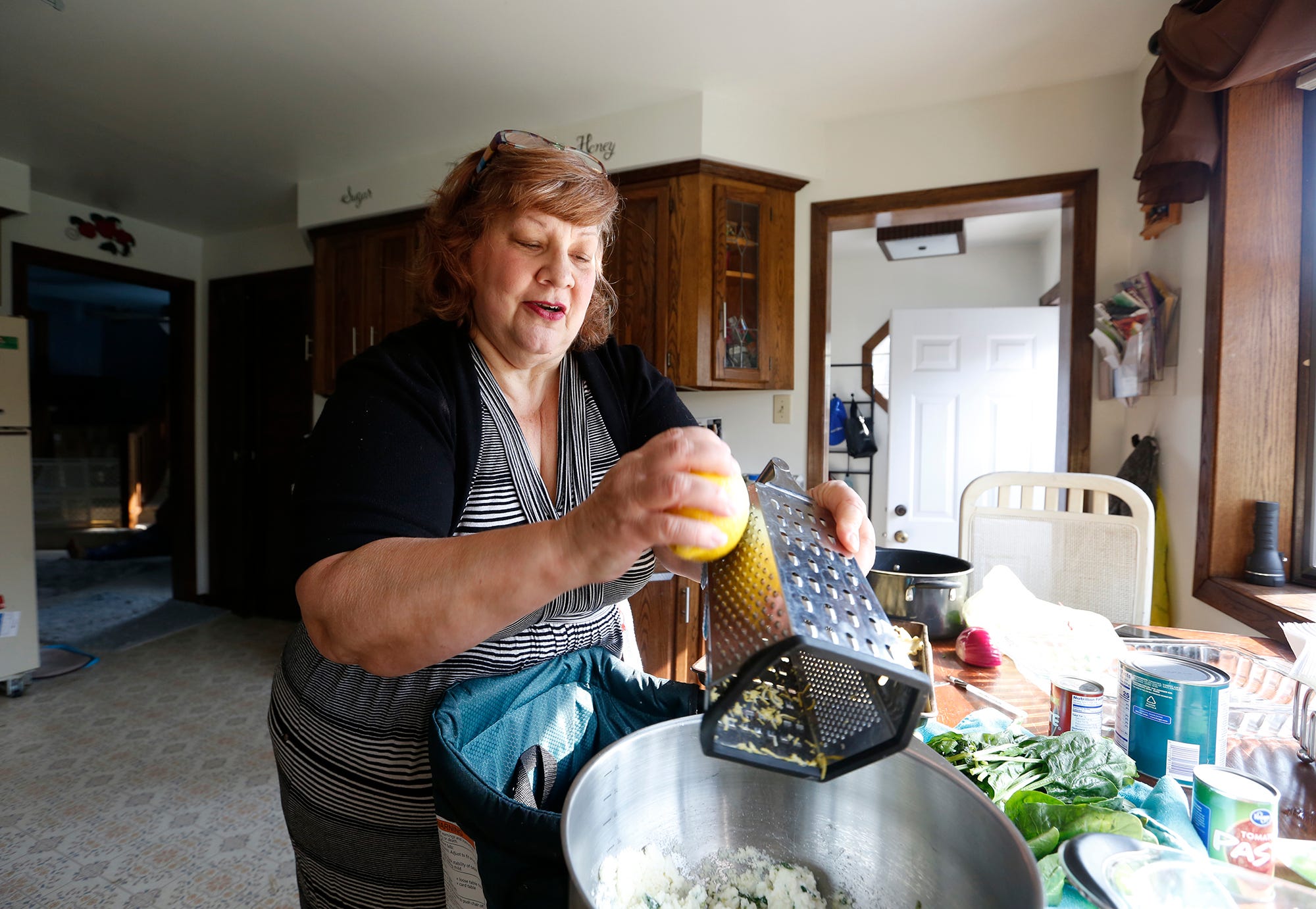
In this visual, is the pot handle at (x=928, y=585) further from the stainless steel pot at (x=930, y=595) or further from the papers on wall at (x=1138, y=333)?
the papers on wall at (x=1138, y=333)

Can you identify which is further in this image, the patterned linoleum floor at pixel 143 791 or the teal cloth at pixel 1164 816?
the patterned linoleum floor at pixel 143 791

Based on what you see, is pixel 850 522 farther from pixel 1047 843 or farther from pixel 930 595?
pixel 930 595

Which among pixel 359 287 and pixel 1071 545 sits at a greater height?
pixel 359 287

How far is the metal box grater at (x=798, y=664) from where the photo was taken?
41 centimetres

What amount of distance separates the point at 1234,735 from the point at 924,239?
3.82m

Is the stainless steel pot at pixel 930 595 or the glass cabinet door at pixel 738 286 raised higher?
the glass cabinet door at pixel 738 286

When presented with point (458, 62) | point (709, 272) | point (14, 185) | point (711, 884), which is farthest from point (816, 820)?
point (14, 185)

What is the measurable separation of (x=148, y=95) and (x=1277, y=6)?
3668 mm

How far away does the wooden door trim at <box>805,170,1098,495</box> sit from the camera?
2.65 meters

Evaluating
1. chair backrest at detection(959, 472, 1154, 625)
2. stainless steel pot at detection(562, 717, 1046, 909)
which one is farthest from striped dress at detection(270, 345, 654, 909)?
chair backrest at detection(959, 472, 1154, 625)

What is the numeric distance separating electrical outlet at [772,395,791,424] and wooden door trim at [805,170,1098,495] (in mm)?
105

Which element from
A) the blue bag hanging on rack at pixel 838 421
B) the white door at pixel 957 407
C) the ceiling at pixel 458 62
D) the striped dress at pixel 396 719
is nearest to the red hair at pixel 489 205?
the striped dress at pixel 396 719

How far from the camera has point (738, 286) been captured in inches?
119

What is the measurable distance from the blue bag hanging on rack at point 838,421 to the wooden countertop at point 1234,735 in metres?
3.87
